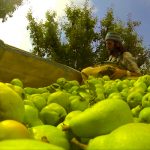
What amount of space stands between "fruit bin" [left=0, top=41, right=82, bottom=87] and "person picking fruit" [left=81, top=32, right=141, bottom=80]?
1.84 ft

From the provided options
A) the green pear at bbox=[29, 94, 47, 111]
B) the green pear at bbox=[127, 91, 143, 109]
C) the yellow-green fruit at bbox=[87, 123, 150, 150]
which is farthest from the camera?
the green pear at bbox=[127, 91, 143, 109]

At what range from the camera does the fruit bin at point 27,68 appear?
13.6ft

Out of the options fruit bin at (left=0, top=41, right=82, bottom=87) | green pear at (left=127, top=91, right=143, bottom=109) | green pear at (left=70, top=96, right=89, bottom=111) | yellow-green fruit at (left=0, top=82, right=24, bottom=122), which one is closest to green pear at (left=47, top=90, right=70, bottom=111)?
green pear at (left=70, top=96, right=89, bottom=111)

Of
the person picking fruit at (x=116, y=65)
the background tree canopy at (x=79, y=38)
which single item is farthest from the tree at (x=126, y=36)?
the person picking fruit at (x=116, y=65)

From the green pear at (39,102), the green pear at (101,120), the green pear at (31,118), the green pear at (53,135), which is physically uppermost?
the green pear at (39,102)

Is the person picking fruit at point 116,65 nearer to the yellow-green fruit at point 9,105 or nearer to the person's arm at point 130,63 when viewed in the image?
the person's arm at point 130,63

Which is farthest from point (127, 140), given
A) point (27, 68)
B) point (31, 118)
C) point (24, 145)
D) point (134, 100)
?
point (27, 68)

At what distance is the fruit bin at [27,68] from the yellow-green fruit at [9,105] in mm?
2715

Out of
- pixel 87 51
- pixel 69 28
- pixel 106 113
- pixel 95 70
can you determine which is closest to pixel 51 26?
pixel 69 28

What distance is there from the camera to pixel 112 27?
80.0 feet

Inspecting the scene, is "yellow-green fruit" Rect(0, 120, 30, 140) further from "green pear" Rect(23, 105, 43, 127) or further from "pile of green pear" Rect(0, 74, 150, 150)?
"green pear" Rect(23, 105, 43, 127)

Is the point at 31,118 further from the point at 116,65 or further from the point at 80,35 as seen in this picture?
the point at 80,35

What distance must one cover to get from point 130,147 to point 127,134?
56mm

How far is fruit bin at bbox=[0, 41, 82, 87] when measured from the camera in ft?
13.6
